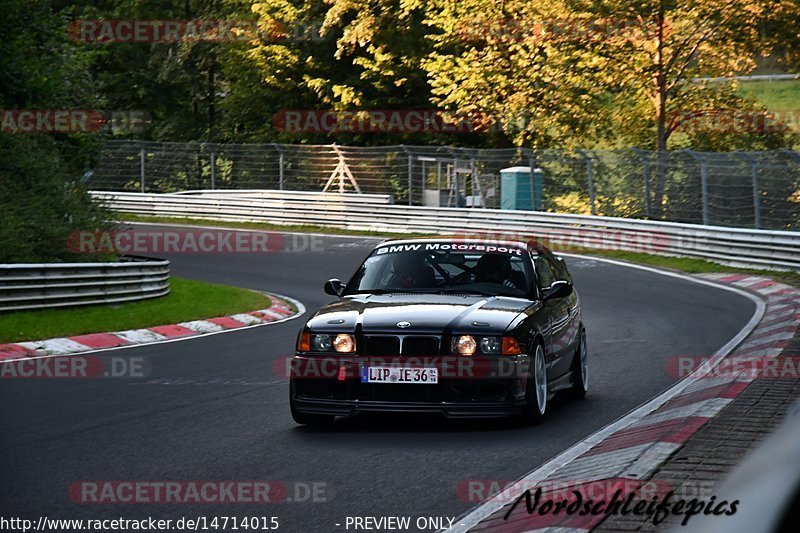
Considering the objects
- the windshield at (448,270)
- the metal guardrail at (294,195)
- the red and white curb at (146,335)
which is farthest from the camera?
the metal guardrail at (294,195)

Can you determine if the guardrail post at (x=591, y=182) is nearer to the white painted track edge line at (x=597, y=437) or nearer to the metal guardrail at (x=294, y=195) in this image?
the metal guardrail at (x=294, y=195)

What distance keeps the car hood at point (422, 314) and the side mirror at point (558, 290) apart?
274mm

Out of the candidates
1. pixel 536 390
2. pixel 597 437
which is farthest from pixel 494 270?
pixel 597 437

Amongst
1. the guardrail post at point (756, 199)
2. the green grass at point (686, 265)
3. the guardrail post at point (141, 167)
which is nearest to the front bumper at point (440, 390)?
the green grass at point (686, 265)

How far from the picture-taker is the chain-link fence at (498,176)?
26.8 m

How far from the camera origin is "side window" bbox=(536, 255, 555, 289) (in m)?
10.4

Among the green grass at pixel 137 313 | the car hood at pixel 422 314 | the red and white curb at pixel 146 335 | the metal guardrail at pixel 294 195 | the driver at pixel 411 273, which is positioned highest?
the metal guardrail at pixel 294 195

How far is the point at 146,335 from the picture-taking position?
16.5 metres

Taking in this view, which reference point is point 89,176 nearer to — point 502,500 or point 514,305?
point 514,305

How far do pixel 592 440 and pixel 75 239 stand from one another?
42.4 feet

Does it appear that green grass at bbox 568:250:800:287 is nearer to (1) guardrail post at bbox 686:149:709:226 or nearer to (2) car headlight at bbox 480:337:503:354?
(1) guardrail post at bbox 686:149:709:226

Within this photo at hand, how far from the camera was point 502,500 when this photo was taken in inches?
247

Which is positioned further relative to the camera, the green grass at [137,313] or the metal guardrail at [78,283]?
the metal guardrail at [78,283]

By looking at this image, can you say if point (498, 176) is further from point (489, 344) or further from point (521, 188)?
point (489, 344)
